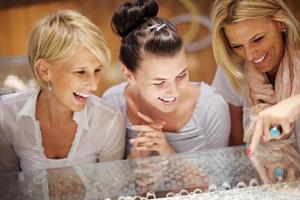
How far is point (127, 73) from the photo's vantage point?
2002mm

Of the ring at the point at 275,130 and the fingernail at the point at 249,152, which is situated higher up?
the ring at the point at 275,130

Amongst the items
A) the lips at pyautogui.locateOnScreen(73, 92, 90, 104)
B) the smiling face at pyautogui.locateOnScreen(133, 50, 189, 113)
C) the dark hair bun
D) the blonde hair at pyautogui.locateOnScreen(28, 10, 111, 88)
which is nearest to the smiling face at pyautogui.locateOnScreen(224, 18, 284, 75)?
the smiling face at pyautogui.locateOnScreen(133, 50, 189, 113)

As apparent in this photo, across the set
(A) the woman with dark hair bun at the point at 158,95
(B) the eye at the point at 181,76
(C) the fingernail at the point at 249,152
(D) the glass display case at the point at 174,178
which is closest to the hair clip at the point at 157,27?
(A) the woman with dark hair bun at the point at 158,95

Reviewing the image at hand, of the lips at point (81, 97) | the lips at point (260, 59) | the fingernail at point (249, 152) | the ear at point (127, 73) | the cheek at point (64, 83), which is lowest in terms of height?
the fingernail at point (249, 152)

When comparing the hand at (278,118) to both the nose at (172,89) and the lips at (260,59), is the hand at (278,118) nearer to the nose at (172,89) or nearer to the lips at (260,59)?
the lips at (260,59)

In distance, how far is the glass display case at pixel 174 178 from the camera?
189 centimetres

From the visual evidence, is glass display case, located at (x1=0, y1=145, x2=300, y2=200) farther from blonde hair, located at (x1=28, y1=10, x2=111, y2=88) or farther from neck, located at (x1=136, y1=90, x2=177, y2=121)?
blonde hair, located at (x1=28, y1=10, x2=111, y2=88)

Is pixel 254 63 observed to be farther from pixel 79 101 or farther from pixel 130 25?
pixel 79 101

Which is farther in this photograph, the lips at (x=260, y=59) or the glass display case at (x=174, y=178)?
the lips at (x=260, y=59)

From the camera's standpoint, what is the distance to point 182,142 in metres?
2.07

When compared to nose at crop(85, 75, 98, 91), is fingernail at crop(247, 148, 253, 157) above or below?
below

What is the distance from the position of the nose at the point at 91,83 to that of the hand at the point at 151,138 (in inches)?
8.9

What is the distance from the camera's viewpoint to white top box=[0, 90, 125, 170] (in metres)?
1.98

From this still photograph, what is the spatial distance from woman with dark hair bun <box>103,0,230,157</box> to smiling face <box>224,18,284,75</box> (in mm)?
223
